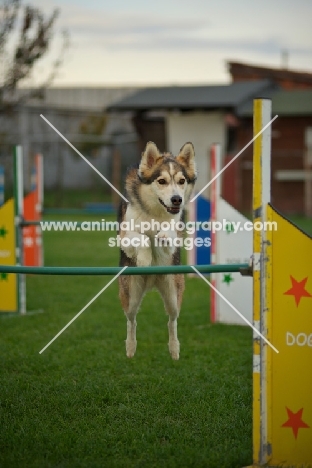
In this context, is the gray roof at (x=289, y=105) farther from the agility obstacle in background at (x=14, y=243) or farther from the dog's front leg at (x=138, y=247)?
the dog's front leg at (x=138, y=247)

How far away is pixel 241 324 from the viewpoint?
7.31 m

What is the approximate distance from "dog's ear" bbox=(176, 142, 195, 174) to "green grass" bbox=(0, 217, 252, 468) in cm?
149

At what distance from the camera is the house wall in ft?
77.6

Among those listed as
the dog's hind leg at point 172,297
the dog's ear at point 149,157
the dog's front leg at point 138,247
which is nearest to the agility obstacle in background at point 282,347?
the dog's front leg at point 138,247

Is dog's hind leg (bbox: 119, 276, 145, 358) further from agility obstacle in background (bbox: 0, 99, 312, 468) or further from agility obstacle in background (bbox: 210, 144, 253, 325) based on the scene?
agility obstacle in background (bbox: 210, 144, 253, 325)

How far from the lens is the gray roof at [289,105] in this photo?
23.0m

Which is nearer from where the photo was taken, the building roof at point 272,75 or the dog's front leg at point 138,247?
the dog's front leg at point 138,247

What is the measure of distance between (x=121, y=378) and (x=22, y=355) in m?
1.10

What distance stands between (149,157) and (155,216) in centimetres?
33

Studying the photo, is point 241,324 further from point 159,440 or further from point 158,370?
point 159,440

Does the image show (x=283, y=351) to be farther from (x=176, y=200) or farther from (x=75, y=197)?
(x=75, y=197)

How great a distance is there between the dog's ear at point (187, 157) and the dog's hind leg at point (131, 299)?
2.24 ft

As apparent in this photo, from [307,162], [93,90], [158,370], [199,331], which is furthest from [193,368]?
[93,90]

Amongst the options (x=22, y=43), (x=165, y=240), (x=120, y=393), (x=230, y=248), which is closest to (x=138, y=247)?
(x=165, y=240)
